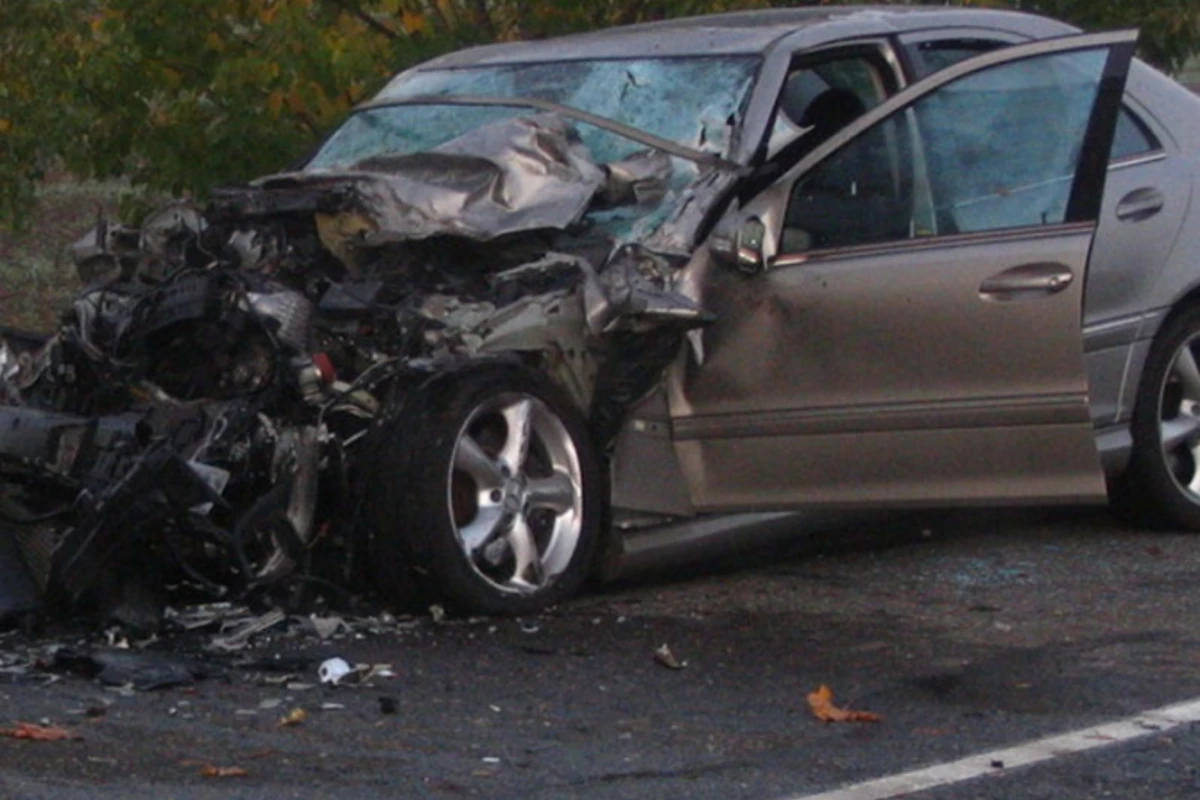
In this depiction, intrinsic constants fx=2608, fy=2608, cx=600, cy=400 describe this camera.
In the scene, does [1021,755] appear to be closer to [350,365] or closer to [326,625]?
[326,625]

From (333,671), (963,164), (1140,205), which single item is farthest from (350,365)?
(1140,205)

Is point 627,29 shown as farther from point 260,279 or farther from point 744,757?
point 744,757

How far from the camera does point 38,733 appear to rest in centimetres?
570

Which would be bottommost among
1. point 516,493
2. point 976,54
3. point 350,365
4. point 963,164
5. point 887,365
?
point 516,493

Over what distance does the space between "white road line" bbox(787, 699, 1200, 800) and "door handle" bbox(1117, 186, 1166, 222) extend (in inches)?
103

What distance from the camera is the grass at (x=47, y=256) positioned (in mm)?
15898

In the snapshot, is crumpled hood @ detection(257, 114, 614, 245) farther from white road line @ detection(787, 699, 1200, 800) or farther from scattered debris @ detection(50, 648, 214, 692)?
white road line @ detection(787, 699, 1200, 800)

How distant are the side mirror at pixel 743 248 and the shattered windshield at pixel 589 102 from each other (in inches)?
15.4

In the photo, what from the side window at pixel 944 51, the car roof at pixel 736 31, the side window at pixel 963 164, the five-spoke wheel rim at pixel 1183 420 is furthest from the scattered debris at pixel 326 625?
the five-spoke wheel rim at pixel 1183 420

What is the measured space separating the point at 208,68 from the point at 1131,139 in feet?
13.7

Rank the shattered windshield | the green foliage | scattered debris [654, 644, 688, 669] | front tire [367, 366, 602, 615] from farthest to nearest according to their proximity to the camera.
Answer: the green foliage
the shattered windshield
front tire [367, 366, 602, 615]
scattered debris [654, 644, 688, 669]

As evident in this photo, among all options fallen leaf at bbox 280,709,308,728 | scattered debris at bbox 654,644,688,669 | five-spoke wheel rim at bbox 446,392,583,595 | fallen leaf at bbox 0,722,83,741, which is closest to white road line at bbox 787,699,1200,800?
scattered debris at bbox 654,644,688,669

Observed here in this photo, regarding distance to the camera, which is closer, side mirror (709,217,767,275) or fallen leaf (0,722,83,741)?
fallen leaf (0,722,83,741)

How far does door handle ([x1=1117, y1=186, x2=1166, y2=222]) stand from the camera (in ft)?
28.0
